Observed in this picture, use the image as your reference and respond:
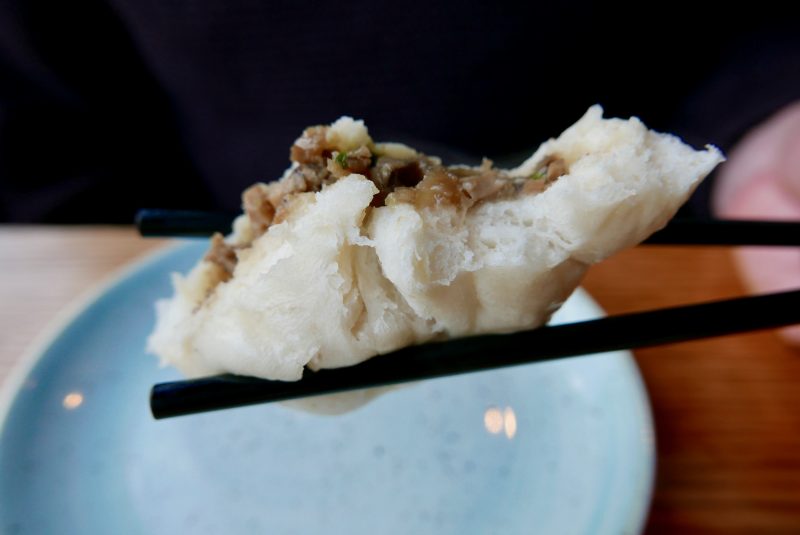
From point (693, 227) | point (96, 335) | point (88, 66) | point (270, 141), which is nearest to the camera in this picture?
point (693, 227)

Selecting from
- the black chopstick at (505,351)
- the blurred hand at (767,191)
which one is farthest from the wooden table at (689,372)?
the black chopstick at (505,351)

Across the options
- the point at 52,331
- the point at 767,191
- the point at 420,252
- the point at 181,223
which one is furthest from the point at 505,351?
the point at 767,191

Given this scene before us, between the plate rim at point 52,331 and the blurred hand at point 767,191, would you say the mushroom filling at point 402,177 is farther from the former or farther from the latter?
the blurred hand at point 767,191

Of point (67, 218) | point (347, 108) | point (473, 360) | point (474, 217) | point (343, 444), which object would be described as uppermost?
point (474, 217)

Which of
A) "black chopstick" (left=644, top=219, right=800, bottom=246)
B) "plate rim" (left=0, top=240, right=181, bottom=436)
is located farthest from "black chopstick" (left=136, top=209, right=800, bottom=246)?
"plate rim" (left=0, top=240, right=181, bottom=436)

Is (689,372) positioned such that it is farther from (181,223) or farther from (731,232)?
(181,223)

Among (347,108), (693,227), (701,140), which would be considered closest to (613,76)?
(701,140)

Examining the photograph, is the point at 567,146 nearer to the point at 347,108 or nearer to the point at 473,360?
the point at 473,360
